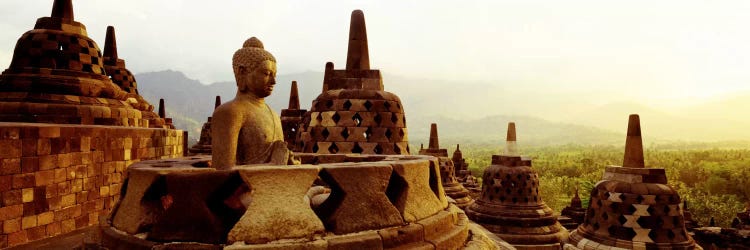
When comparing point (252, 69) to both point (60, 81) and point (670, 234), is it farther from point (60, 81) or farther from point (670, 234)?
point (670, 234)

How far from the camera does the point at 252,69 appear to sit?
139 inches

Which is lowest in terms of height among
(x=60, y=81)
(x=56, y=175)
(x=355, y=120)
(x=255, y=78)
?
(x=56, y=175)

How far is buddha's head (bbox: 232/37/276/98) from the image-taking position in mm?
3527

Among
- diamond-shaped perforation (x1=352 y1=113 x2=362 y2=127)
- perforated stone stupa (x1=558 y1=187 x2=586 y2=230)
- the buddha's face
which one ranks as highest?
the buddha's face

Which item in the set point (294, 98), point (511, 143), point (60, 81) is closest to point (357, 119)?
point (60, 81)

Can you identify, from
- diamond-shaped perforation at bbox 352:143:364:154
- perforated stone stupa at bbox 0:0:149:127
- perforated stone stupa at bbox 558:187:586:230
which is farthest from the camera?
perforated stone stupa at bbox 558:187:586:230

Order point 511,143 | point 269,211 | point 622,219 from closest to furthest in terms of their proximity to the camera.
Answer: point 269,211 → point 622,219 → point 511,143

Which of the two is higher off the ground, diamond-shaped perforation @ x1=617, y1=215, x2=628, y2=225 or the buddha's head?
the buddha's head

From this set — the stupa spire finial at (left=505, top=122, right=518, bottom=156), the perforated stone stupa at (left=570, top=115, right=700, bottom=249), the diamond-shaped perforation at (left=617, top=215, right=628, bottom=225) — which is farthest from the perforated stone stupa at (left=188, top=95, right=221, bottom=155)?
the diamond-shaped perforation at (left=617, top=215, right=628, bottom=225)

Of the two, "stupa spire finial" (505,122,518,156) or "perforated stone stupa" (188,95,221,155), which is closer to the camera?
"stupa spire finial" (505,122,518,156)

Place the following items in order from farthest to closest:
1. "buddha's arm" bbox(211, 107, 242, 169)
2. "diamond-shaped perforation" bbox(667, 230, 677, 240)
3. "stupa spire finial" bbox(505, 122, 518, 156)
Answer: "stupa spire finial" bbox(505, 122, 518, 156)
"diamond-shaped perforation" bbox(667, 230, 677, 240)
"buddha's arm" bbox(211, 107, 242, 169)

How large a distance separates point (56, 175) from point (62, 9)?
207 inches

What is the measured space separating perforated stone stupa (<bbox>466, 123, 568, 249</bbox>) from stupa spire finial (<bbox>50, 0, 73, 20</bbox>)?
1190cm

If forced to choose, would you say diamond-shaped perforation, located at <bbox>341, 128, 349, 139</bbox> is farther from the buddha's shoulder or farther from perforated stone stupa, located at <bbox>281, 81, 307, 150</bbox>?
perforated stone stupa, located at <bbox>281, 81, 307, 150</bbox>
